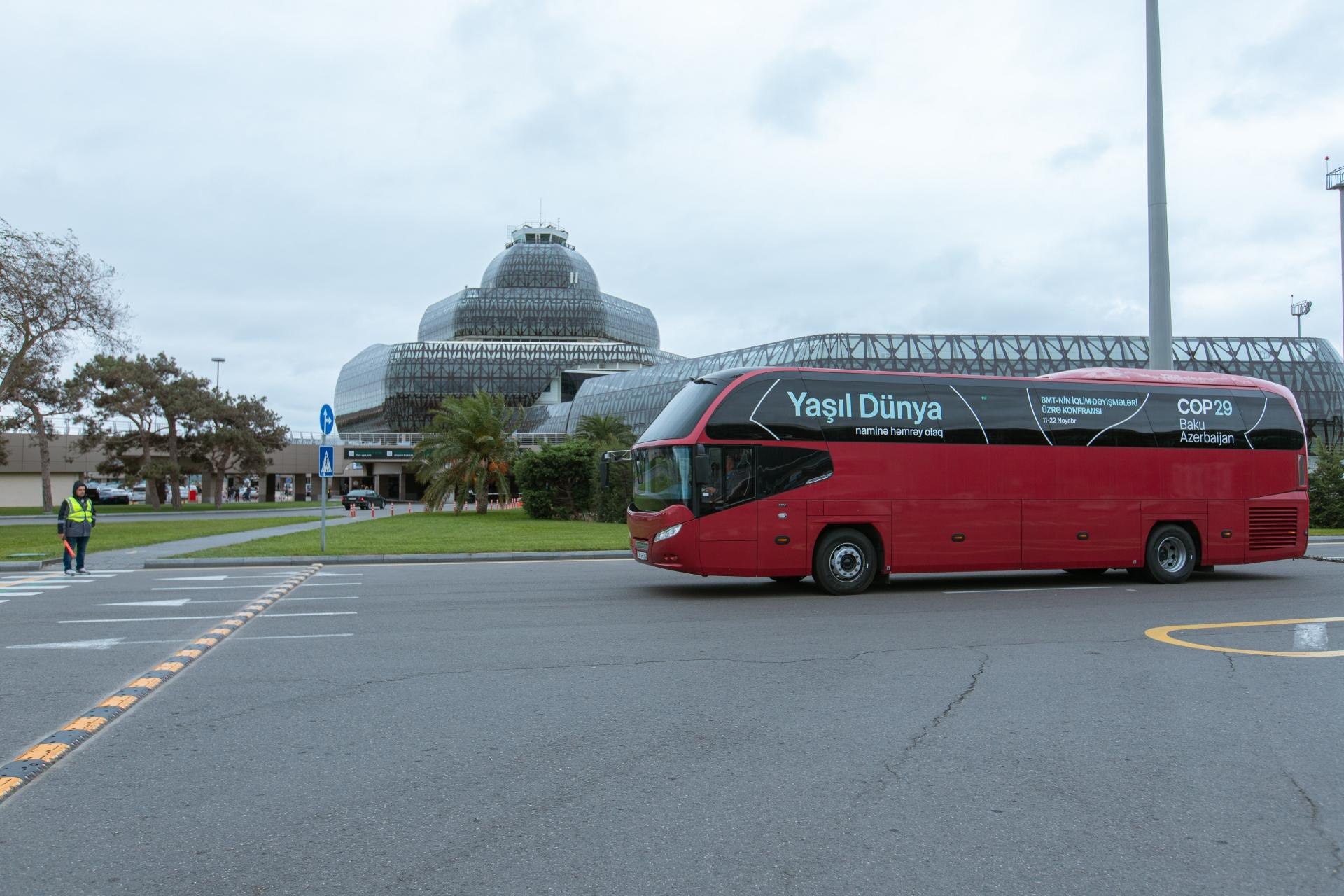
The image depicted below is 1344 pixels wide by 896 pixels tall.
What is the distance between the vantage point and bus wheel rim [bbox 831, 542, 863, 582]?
13.5m

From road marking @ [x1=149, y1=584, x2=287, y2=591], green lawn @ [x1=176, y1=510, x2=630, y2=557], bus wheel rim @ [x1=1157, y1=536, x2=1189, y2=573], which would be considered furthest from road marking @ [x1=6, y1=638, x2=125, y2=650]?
bus wheel rim @ [x1=1157, y1=536, x2=1189, y2=573]

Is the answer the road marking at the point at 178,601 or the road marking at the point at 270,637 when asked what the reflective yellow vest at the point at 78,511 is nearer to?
the road marking at the point at 178,601

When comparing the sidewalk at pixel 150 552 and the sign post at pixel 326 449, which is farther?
the sign post at pixel 326 449

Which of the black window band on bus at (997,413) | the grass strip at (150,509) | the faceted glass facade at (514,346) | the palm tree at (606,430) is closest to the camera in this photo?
the black window band on bus at (997,413)

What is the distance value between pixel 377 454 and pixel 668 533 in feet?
273

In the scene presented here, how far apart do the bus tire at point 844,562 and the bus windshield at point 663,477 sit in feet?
6.70

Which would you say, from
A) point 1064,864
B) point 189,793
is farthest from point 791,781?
point 189,793

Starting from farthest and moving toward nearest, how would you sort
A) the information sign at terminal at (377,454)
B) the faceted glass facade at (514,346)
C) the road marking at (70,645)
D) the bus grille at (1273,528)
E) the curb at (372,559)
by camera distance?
the faceted glass facade at (514,346) → the information sign at terminal at (377,454) → the curb at (372,559) → the bus grille at (1273,528) → the road marking at (70,645)

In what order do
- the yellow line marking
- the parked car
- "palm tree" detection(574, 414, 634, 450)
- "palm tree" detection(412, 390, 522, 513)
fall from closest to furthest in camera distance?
the yellow line marking, "palm tree" detection(574, 414, 634, 450), "palm tree" detection(412, 390, 522, 513), the parked car

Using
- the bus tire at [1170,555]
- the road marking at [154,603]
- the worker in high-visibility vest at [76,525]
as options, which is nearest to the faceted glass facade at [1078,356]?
A: the bus tire at [1170,555]

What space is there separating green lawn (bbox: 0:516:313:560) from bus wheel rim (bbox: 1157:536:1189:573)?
Result: 2030 cm

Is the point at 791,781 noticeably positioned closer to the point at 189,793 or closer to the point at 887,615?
the point at 189,793

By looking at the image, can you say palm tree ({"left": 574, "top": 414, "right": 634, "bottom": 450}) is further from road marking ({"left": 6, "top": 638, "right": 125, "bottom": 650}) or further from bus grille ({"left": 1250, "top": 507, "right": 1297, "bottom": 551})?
road marking ({"left": 6, "top": 638, "right": 125, "bottom": 650})

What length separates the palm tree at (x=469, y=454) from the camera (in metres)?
42.3
